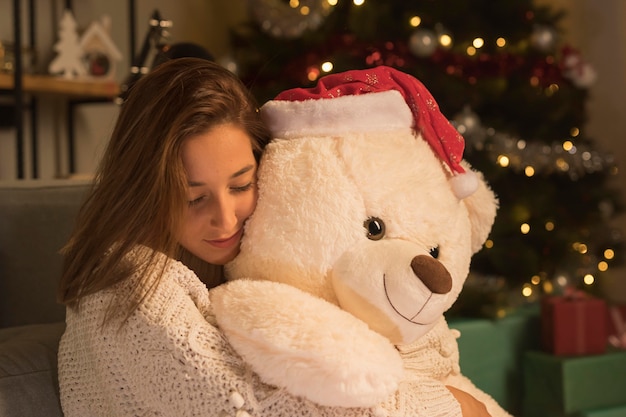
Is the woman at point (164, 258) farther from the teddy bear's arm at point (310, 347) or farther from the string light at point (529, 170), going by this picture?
the string light at point (529, 170)

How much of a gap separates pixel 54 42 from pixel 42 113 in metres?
0.26

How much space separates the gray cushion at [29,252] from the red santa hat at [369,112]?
55cm

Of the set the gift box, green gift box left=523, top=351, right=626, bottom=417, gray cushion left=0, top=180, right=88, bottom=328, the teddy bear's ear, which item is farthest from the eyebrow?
green gift box left=523, top=351, right=626, bottom=417

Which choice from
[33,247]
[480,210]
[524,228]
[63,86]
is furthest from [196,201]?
[63,86]

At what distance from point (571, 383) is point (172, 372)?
5.51 feet

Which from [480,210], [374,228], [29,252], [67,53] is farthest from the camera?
[67,53]

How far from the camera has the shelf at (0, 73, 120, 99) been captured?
265 cm

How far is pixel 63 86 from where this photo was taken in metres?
2.75

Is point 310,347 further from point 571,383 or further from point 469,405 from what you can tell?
point 571,383

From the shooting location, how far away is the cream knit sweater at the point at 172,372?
0.90m

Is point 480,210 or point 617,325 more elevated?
point 480,210

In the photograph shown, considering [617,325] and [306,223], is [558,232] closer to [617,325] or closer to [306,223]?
[617,325]

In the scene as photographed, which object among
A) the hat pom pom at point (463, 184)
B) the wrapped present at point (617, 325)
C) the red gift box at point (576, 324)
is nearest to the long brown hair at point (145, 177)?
the hat pom pom at point (463, 184)

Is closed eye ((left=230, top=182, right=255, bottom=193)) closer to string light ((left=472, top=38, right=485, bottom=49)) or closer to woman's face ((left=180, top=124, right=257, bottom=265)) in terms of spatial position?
woman's face ((left=180, top=124, right=257, bottom=265))
